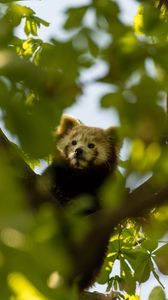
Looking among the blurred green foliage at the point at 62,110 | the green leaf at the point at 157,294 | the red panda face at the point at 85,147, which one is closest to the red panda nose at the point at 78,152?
the red panda face at the point at 85,147

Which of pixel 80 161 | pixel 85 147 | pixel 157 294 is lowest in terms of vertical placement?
pixel 157 294

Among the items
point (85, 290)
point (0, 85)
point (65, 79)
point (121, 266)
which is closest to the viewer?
point (0, 85)

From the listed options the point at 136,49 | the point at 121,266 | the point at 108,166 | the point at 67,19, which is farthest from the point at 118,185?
the point at 108,166

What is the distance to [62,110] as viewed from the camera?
4.55 feet

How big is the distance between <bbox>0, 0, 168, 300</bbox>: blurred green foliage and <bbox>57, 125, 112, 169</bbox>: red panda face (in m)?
4.35

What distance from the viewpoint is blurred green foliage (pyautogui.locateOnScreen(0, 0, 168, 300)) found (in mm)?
889

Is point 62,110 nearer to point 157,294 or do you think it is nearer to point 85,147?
point 157,294

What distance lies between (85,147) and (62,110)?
5.31 m

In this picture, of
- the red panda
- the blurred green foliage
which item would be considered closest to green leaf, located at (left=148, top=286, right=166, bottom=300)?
the blurred green foliage

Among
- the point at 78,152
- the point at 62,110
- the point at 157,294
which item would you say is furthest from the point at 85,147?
the point at 62,110

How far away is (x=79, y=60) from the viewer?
144 cm

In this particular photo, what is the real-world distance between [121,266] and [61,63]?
396cm

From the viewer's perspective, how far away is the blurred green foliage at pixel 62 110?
35.0 inches

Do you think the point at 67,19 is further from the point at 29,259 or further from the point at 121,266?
the point at 121,266
